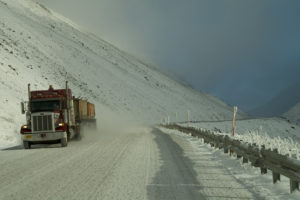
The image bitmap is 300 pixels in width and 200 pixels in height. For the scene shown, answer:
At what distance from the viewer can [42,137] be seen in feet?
60.4

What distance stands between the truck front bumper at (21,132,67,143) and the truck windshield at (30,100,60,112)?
1436 mm

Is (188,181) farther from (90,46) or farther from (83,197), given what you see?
(90,46)

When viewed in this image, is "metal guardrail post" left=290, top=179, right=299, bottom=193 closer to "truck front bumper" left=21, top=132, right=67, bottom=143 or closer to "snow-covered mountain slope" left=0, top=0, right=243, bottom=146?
"truck front bumper" left=21, top=132, right=67, bottom=143

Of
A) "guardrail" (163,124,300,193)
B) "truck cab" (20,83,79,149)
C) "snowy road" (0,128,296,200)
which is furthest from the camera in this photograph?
"truck cab" (20,83,79,149)

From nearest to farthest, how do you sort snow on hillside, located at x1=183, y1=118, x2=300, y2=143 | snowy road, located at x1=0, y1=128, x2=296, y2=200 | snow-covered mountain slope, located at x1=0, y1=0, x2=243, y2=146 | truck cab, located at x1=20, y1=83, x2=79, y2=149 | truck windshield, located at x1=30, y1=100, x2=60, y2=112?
snowy road, located at x1=0, y1=128, x2=296, y2=200, truck cab, located at x1=20, y1=83, x2=79, y2=149, truck windshield, located at x1=30, y1=100, x2=60, y2=112, snow on hillside, located at x1=183, y1=118, x2=300, y2=143, snow-covered mountain slope, located at x1=0, y1=0, x2=243, y2=146

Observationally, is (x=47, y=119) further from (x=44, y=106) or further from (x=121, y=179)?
(x=121, y=179)

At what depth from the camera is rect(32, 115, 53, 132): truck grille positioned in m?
18.6

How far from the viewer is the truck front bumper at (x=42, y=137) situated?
18.3 m

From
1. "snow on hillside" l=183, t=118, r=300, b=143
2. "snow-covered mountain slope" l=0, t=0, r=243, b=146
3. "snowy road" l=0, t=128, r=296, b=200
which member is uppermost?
"snow-covered mountain slope" l=0, t=0, r=243, b=146

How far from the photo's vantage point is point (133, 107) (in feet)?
307

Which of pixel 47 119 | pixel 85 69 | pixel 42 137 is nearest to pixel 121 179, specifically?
pixel 42 137

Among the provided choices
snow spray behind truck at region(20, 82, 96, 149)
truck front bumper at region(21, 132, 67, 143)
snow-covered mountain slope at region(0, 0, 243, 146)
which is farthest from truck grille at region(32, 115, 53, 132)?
snow-covered mountain slope at region(0, 0, 243, 146)

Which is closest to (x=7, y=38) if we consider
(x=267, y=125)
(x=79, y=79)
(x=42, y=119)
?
(x=79, y=79)

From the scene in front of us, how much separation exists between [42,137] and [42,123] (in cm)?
74
